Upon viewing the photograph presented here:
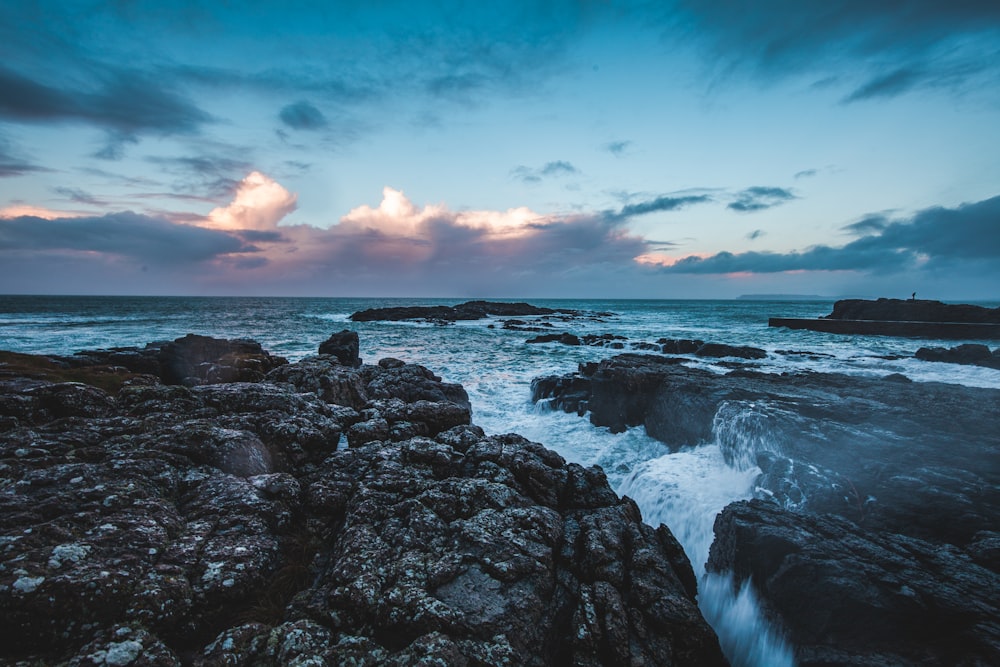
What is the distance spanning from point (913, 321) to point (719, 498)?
75.2m

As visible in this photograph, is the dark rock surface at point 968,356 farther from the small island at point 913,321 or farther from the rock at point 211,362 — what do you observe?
the rock at point 211,362

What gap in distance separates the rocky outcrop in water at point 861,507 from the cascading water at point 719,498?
12 centimetres

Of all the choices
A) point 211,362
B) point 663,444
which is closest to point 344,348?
point 211,362

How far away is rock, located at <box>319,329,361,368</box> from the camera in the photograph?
32.9m

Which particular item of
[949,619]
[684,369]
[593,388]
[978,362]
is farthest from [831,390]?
[978,362]

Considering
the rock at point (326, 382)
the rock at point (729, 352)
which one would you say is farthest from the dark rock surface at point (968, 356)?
the rock at point (326, 382)

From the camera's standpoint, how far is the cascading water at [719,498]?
7023 millimetres

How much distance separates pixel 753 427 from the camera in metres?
12.5

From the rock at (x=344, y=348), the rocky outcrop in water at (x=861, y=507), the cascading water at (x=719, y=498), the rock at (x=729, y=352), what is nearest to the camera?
the rocky outcrop in water at (x=861, y=507)

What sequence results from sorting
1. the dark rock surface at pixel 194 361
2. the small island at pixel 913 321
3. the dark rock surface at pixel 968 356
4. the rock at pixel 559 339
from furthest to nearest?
1. the small island at pixel 913 321
2. the rock at pixel 559 339
3. the dark rock surface at pixel 968 356
4. the dark rock surface at pixel 194 361

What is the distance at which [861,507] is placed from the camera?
865 centimetres

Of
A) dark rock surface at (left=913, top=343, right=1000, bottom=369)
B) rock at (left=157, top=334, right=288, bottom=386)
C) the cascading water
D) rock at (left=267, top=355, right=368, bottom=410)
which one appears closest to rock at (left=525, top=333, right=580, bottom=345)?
dark rock surface at (left=913, top=343, right=1000, bottom=369)

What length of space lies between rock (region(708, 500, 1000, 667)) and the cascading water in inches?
19.1

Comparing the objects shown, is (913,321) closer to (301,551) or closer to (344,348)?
(344,348)
